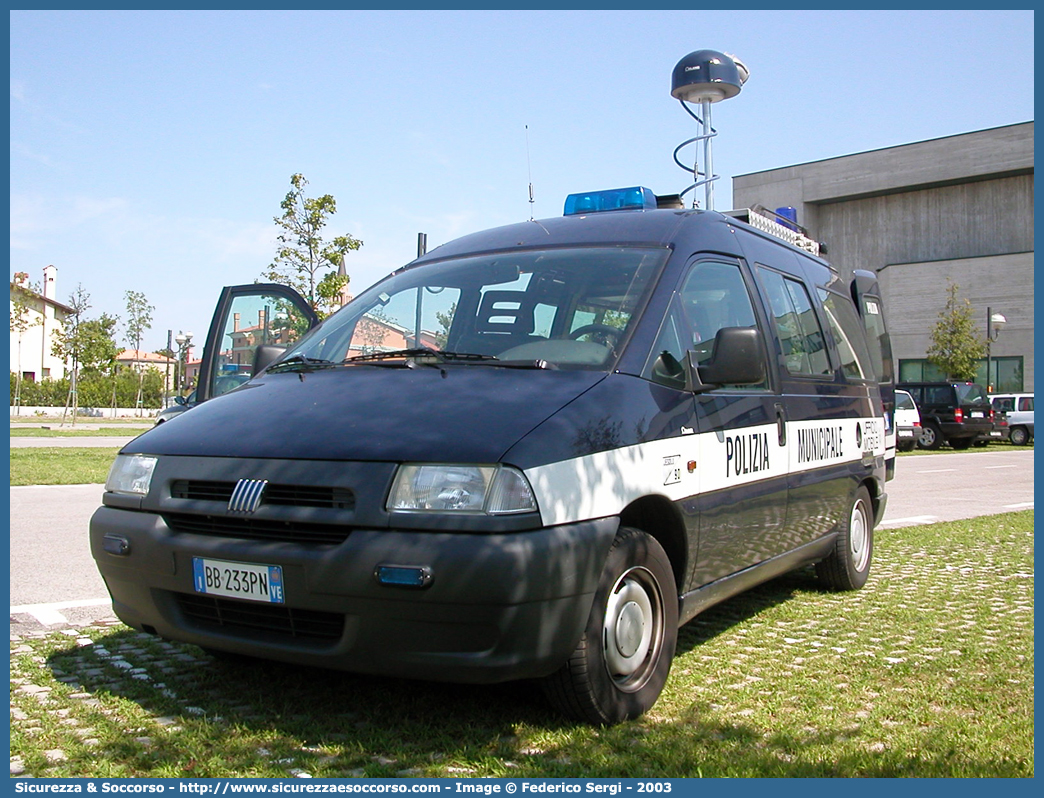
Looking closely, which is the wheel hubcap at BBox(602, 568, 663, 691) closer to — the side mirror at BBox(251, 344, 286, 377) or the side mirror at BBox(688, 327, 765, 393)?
the side mirror at BBox(688, 327, 765, 393)

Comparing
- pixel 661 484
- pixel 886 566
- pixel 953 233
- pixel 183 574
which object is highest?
pixel 953 233

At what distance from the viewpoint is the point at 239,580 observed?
3449mm

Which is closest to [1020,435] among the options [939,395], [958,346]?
[958,346]

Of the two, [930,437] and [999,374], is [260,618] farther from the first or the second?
[999,374]

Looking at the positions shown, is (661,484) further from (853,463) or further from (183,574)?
(853,463)

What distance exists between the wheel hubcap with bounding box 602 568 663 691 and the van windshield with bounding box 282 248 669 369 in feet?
2.85

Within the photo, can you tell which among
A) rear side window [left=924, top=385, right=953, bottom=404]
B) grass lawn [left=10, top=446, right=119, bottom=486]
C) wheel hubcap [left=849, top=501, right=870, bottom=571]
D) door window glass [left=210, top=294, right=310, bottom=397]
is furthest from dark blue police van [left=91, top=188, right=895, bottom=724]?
rear side window [left=924, top=385, right=953, bottom=404]

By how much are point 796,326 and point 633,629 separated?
8.99 ft

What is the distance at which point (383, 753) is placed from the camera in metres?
3.33

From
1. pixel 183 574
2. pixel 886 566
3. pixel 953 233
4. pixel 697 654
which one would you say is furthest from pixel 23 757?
pixel 953 233

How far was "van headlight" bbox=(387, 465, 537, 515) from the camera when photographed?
3.20 metres

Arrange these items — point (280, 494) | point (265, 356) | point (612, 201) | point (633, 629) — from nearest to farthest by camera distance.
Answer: point (280, 494), point (633, 629), point (265, 356), point (612, 201)

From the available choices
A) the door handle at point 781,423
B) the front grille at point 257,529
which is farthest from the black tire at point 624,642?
the door handle at point 781,423
